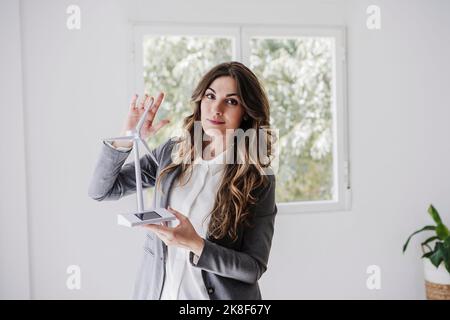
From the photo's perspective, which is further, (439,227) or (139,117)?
(439,227)

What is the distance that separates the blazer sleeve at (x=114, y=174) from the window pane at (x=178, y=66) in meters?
1.00

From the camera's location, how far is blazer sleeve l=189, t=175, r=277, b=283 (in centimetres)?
120

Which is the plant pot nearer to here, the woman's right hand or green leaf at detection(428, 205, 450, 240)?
green leaf at detection(428, 205, 450, 240)

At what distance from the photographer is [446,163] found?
2848 mm

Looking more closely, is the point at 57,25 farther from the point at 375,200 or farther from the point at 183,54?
the point at 375,200

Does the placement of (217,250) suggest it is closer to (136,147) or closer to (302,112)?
(136,147)

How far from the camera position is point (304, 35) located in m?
2.60

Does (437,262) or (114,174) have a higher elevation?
(114,174)

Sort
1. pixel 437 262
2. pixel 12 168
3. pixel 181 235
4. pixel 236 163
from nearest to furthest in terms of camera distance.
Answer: pixel 181 235 → pixel 236 163 → pixel 12 168 → pixel 437 262

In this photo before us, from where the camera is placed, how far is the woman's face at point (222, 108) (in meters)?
1.35

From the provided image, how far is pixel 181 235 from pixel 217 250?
0.12m

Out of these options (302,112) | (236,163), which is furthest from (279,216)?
(236,163)

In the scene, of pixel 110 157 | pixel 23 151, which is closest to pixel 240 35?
pixel 23 151

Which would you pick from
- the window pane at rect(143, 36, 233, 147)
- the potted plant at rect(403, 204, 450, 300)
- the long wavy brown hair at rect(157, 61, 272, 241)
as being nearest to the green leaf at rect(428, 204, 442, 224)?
the potted plant at rect(403, 204, 450, 300)
